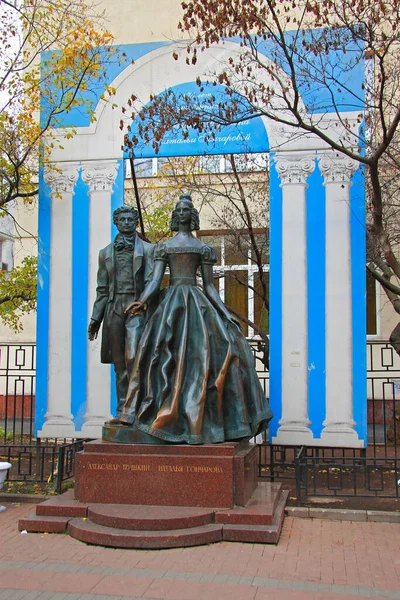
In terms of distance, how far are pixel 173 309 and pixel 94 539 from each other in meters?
2.57

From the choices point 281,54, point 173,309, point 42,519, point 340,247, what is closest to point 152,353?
point 173,309

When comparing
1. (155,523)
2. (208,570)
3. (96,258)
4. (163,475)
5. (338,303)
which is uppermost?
(96,258)

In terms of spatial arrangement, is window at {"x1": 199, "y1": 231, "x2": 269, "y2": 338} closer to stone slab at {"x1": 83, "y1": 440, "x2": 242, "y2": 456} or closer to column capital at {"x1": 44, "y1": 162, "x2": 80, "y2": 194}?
column capital at {"x1": 44, "y1": 162, "x2": 80, "y2": 194}

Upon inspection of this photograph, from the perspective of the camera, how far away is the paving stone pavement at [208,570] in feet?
16.6

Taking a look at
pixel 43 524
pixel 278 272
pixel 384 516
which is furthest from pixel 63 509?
pixel 278 272

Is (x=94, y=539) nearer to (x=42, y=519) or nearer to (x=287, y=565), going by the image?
(x=42, y=519)

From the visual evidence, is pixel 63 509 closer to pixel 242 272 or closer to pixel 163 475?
pixel 163 475

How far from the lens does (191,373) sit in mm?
7316

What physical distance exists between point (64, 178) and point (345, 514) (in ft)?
22.3

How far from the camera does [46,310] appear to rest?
10727 millimetres

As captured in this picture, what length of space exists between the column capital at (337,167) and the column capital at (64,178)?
13.2ft

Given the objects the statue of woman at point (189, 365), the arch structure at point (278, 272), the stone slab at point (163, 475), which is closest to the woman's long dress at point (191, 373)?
the statue of woman at point (189, 365)

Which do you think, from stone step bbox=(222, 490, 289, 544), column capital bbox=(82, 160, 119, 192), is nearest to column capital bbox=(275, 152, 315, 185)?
column capital bbox=(82, 160, 119, 192)

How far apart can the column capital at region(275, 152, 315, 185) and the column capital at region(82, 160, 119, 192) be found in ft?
8.84
